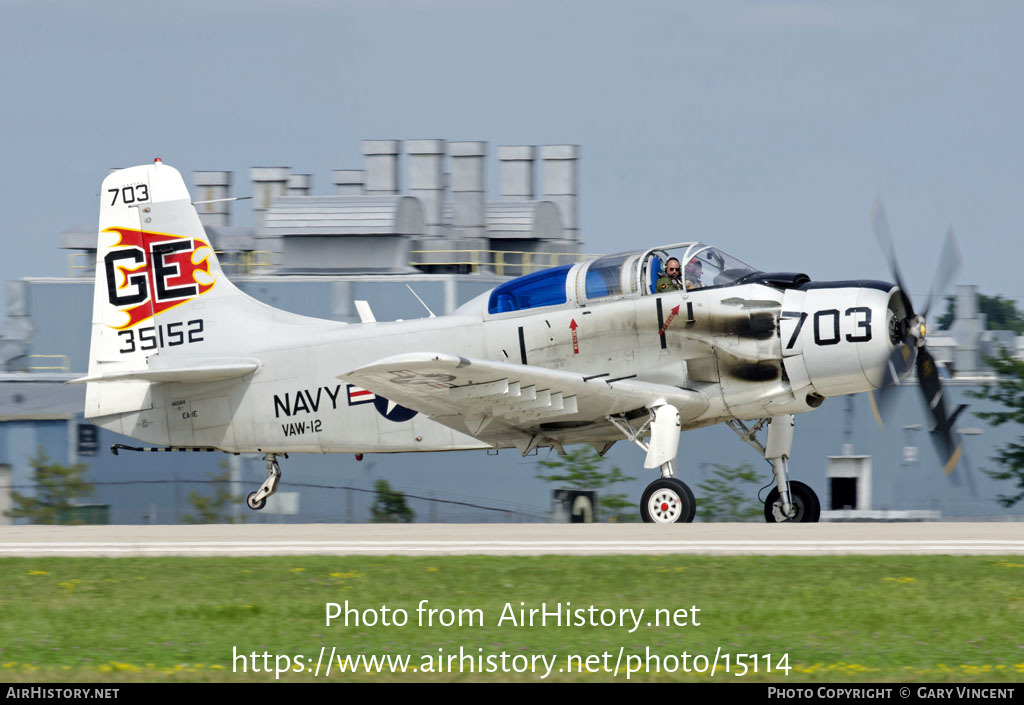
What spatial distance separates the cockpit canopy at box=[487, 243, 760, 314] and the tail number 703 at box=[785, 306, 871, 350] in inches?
41.6

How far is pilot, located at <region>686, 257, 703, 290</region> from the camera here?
647 inches

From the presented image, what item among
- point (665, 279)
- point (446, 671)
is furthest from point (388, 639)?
point (665, 279)

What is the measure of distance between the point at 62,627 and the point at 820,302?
9.59m

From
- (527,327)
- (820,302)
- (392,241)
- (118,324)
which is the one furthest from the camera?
(392,241)

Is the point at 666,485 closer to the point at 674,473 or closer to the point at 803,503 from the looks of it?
the point at 674,473

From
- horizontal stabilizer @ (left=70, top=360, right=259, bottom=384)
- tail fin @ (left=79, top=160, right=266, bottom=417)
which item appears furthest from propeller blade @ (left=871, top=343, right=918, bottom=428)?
tail fin @ (left=79, top=160, right=266, bottom=417)

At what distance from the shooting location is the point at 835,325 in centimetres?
1570

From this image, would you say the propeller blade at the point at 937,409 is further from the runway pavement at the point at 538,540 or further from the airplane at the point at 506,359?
the runway pavement at the point at 538,540

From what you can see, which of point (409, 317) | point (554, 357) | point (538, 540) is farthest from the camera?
point (409, 317)

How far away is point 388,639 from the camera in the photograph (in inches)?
345

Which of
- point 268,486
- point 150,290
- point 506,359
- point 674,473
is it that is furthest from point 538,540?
point 150,290

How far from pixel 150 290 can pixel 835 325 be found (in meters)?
9.76

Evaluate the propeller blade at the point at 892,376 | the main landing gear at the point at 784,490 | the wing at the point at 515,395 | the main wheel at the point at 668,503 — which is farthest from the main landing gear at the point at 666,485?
the propeller blade at the point at 892,376
